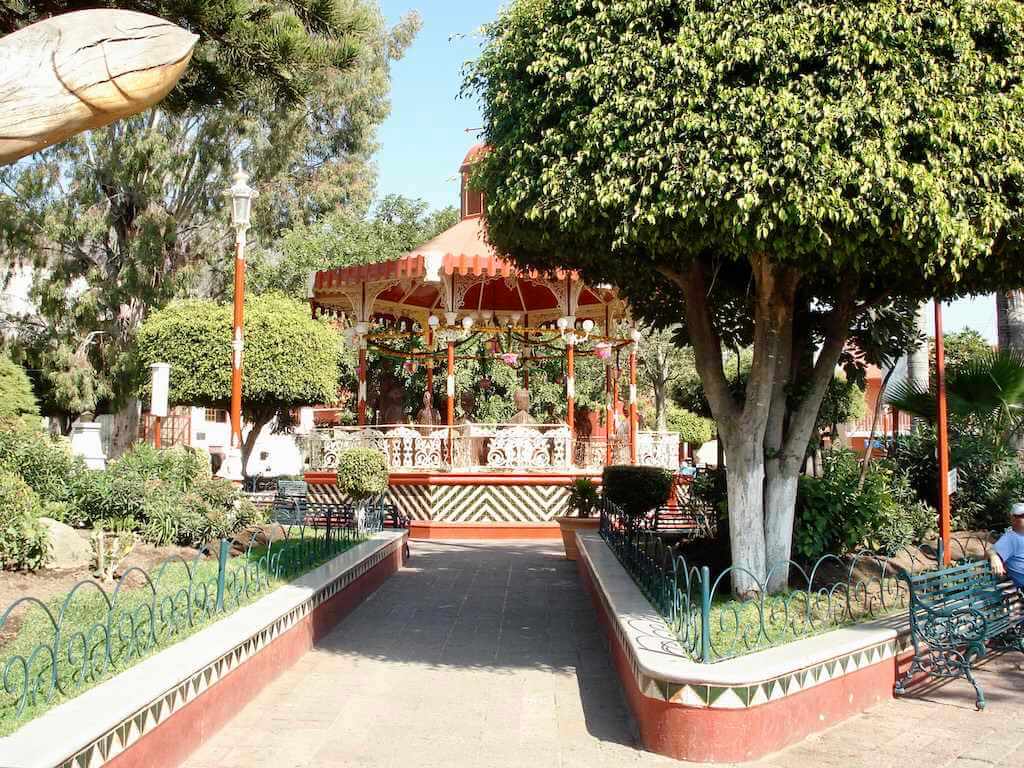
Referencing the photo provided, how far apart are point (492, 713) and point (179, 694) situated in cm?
204

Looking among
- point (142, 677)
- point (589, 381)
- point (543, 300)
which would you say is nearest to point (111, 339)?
point (543, 300)

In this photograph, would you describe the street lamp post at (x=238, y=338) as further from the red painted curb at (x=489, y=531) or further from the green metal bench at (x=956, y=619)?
the green metal bench at (x=956, y=619)

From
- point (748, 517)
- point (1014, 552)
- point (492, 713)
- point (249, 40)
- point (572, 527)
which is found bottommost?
point (492, 713)

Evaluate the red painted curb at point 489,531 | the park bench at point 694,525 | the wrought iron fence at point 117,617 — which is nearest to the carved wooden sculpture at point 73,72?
the wrought iron fence at point 117,617

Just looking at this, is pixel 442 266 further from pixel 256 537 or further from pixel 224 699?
pixel 224 699

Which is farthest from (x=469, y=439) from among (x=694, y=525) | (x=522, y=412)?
(x=694, y=525)

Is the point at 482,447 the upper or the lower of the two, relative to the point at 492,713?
upper

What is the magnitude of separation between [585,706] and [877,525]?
3.64m

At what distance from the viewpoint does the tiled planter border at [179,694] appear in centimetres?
386

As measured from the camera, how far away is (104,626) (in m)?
5.07

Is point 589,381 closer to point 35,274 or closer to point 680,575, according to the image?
point 35,274

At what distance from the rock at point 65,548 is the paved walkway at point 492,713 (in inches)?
89.0

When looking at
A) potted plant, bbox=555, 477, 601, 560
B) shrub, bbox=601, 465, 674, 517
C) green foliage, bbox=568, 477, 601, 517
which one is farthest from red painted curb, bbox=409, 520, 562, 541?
shrub, bbox=601, 465, 674, 517

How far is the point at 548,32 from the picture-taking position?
6.90 meters
